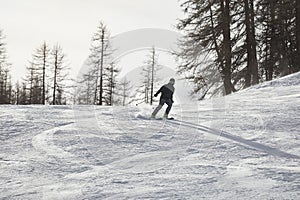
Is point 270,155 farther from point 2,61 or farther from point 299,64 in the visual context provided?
point 2,61

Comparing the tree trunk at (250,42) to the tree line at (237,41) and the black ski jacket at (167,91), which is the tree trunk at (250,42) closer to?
the tree line at (237,41)

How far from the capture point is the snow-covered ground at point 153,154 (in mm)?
6105

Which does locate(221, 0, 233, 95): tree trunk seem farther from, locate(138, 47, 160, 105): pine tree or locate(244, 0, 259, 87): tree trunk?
locate(138, 47, 160, 105): pine tree

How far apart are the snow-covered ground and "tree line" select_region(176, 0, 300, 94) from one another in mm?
9049

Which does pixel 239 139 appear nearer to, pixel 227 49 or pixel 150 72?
pixel 227 49

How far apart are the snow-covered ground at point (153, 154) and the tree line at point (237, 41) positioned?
356 inches

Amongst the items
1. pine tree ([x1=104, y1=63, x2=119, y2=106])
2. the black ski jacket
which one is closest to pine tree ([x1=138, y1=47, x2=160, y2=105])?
pine tree ([x1=104, y1=63, x2=119, y2=106])

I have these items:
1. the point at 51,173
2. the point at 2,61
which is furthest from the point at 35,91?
the point at 51,173

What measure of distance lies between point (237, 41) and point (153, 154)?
55.1 feet

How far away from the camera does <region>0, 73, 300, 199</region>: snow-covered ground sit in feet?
20.0

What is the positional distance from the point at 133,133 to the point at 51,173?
3.78 m

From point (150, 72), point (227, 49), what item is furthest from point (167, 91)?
point (150, 72)

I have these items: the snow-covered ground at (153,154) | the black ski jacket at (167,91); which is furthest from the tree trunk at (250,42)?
the black ski jacket at (167,91)

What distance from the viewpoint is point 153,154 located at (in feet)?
27.4
